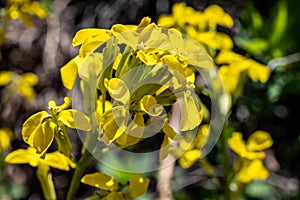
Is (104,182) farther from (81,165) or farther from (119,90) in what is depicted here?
(119,90)

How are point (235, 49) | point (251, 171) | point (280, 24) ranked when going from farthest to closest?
point (235, 49)
point (280, 24)
point (251, 171)

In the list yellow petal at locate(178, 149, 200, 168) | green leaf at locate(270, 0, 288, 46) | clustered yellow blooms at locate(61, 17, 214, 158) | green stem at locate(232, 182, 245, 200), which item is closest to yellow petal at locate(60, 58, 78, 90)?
clustered yellow blooms at locate(61, 17, 214, 158)

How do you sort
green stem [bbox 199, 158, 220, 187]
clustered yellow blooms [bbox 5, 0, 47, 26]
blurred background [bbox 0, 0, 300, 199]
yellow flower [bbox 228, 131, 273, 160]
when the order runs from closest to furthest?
yellow flower [bbox 228, 131, 273, 160], green stem [bbox 199, 158, 220, 187], clustered yellow blooms [bbox 5, 0, 47, 26], blurred background [bbox 0, 0, 300, 199]

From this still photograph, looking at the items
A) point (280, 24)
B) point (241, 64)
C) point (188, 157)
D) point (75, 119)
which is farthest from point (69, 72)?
point (280, 24)

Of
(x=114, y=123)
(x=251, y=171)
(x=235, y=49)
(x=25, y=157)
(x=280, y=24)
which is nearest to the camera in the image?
(x=114, y=123)

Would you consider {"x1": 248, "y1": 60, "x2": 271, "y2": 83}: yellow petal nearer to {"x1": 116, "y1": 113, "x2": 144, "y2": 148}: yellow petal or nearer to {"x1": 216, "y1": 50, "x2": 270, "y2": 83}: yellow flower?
{"x1": 216, "y1": 50, "x2": 270, "y2": 83}: yellow flower

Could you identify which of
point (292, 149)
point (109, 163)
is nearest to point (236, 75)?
point (109, 163)
